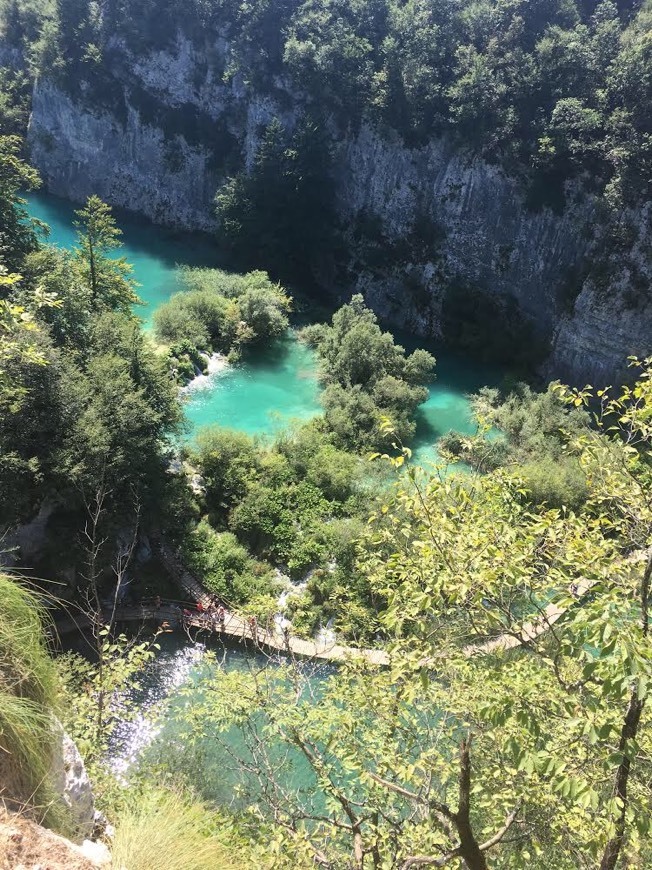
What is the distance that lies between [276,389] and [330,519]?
902 centimetres

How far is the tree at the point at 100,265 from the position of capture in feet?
68.1

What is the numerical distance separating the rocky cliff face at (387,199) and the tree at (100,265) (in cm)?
1543

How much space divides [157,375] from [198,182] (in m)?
28.2

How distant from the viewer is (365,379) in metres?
24.5

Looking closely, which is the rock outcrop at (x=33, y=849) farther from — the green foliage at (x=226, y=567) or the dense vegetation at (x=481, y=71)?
the dense vegetation at (x=481, y=71)

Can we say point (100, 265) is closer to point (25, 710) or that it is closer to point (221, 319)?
point (221, 319)

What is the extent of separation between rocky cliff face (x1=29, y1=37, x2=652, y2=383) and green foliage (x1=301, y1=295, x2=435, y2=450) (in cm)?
711

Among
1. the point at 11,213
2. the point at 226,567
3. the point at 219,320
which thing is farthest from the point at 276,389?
the point at 11,213

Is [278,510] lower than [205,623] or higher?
higher

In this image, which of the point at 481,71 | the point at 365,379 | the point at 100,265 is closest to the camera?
the point at 100,265

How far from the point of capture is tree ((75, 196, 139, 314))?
20750mm

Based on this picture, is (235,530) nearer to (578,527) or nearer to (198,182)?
(578,527)

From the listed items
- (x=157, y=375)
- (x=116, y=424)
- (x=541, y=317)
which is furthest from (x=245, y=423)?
(x=541, y=317)

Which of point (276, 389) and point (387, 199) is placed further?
point (387, 199)
